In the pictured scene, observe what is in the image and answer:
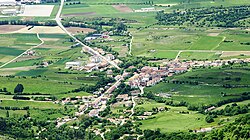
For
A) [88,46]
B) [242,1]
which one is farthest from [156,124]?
[242,1]

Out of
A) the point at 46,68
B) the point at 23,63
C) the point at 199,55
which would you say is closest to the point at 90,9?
the point at 23,63

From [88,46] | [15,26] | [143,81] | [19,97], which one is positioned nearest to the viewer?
[19,97]

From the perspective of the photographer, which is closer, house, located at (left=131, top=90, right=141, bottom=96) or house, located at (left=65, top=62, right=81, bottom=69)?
house, located at (left=131, top=90, right=141, bottom=96)

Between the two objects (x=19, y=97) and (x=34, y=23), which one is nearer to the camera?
(x=19, y=97)

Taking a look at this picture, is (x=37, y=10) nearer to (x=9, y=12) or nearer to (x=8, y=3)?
(x=9, y=12)

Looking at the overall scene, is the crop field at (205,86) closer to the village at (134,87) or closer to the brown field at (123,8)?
the village at (134,87)

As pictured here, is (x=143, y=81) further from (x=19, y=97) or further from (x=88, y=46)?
(x=88, y=46)

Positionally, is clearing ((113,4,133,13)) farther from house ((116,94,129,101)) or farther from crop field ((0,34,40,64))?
house ((116,94,129,101))

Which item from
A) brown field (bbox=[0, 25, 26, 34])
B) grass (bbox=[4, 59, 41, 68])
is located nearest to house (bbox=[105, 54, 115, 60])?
grass (bbox=[4, 59, 41, 68])
